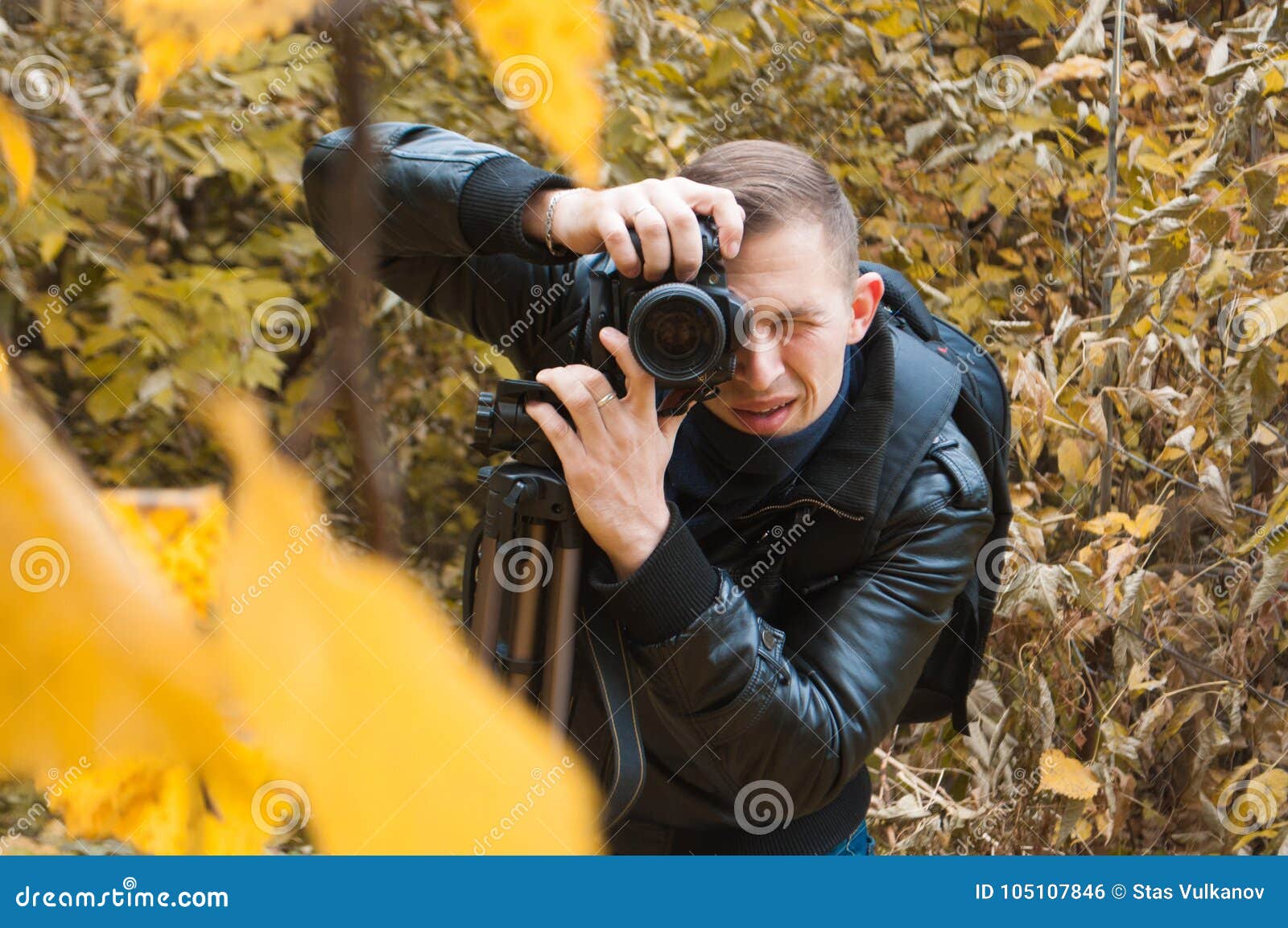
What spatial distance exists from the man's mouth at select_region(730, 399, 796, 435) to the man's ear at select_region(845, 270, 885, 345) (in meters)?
0.11

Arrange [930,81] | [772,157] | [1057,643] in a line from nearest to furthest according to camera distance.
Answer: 1. [772,157]
2. [1057,643]
3. [930,81]

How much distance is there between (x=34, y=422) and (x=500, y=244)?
0.55 meters

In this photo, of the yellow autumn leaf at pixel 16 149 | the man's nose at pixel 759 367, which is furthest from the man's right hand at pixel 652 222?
the yellow autumn leaf at pixel 16 149

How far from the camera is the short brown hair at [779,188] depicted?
1.05 metres

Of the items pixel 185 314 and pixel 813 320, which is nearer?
pixel 813 320

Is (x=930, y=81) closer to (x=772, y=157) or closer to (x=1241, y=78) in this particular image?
(x=1241, y=78)

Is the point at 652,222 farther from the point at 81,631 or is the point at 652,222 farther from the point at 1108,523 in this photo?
the point at 1108,523

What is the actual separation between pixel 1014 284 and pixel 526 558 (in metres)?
1.41

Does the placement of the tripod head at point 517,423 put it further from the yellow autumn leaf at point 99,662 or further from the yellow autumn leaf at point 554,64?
the yellow autumn leaf at point 99,662

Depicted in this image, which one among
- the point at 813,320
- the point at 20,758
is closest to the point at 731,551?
the point at 813,320

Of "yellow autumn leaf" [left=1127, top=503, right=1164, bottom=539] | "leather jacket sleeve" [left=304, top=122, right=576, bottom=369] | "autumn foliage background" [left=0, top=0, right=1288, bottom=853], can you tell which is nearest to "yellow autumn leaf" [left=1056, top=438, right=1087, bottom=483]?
"autumn foliage background" [left=0, top=0, right=1288, bottom=853]

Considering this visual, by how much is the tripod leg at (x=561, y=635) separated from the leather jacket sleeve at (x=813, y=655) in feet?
0.12

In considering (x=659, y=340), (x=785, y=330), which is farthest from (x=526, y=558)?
(x=785, y=330)

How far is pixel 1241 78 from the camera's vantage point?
5.09 ft
